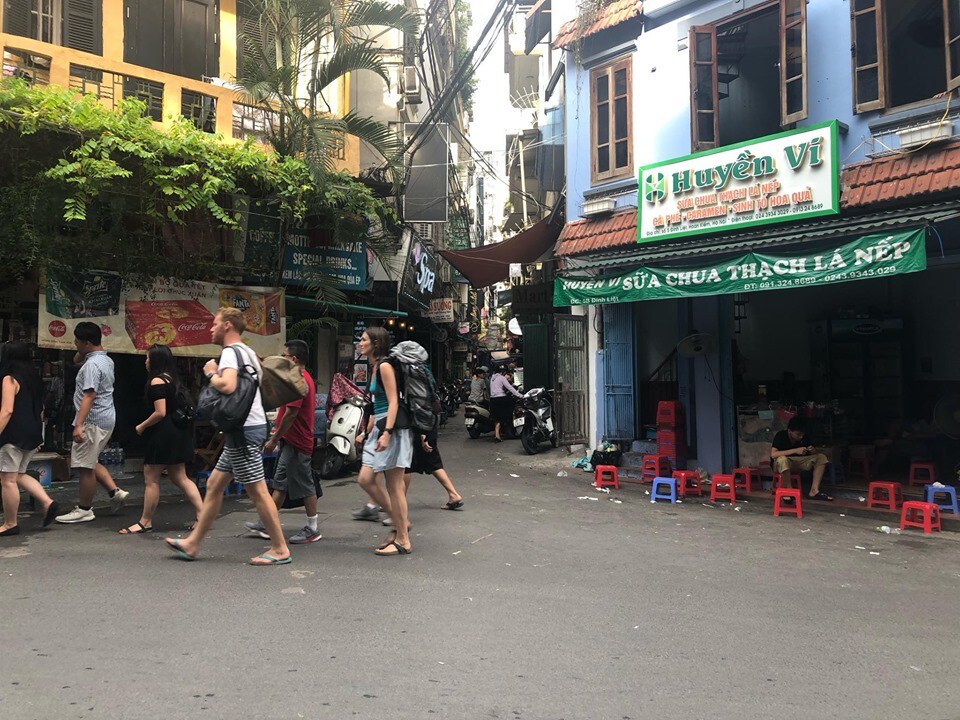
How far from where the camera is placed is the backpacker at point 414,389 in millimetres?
6145

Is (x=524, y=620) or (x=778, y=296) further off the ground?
(x=778, y=296)

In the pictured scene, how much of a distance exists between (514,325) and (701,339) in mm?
10061

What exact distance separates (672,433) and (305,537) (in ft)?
20.4

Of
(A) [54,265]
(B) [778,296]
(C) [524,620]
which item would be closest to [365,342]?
(C) [524,620]

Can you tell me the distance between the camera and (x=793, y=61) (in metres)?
9.42

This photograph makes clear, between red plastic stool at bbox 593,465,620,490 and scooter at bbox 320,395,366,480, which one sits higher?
scooter at bbox 320,395,366,480

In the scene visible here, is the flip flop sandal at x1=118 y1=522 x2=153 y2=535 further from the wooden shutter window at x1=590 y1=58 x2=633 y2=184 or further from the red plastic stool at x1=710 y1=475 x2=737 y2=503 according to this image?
the wooden shutter window at x1=590 y1=58 x2=633 y2=184

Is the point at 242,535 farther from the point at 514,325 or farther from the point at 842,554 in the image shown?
the point at 514,325

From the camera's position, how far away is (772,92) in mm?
12109

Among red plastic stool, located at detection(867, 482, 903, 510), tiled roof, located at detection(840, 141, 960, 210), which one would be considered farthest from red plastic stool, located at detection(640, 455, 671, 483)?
tiled roof, located at detection(840, 141, 960, 210)

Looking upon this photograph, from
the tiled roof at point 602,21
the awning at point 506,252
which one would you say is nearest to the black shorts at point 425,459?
the awning at point 506,252

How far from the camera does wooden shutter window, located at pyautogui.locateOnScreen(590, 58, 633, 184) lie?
38.2 feet

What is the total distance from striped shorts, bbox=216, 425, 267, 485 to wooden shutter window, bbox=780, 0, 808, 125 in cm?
779

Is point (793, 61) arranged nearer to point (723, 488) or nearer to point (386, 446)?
point (723, 488)
